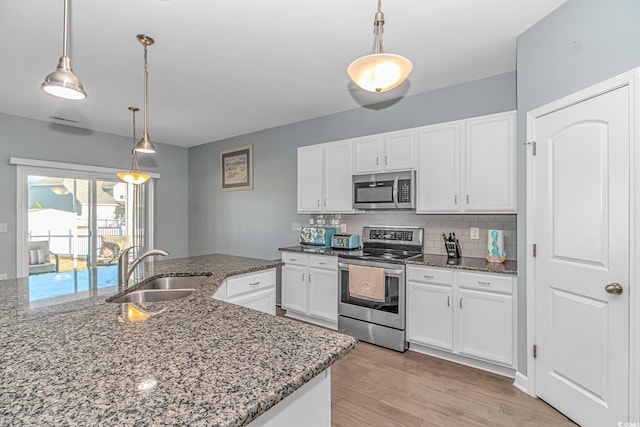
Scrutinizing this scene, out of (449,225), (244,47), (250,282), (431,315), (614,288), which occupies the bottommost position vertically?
(431,315)

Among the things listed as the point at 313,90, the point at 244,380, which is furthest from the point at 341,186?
the point at 244,380

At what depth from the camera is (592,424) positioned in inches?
72.9

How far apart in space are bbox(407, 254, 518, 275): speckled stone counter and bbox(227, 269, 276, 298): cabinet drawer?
1.29 meters

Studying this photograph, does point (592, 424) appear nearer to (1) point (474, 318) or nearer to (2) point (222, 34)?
(1) point (474, 318)

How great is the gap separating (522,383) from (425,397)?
0.76 metres

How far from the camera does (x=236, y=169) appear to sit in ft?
17.5

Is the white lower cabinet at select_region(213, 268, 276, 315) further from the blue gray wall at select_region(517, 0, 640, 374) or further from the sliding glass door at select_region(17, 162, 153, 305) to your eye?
the sliding glass door at select_region(17, 162, 153, 305)

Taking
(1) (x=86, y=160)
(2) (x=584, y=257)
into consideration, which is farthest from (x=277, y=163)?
(2) (x=584, y=257)

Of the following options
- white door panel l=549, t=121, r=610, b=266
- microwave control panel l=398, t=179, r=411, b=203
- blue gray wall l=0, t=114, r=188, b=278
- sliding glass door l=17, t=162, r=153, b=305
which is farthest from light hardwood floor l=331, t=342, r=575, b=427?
blue gray wall l=0, t=114, r=188, b=278

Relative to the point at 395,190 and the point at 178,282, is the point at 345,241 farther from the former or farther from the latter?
the point at 178,282

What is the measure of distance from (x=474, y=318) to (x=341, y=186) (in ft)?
6.41

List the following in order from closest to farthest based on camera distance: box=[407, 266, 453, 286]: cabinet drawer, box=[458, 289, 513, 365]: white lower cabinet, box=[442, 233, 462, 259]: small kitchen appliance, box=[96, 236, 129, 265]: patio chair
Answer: box=[458, 289, 513, 365]: white lower cabinet → box=[407, 266, 453, 286]: cabinet drawer → box=[442, 233, 462, 259]: small kitchen appliance → box=[96, 236, 129, 265]: patio chair

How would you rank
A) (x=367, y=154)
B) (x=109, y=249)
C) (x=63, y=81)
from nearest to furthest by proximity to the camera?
(x=63, y=81)
(x=367, y=154)
(x=109, y=249)

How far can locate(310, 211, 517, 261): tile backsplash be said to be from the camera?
9.68 ft
